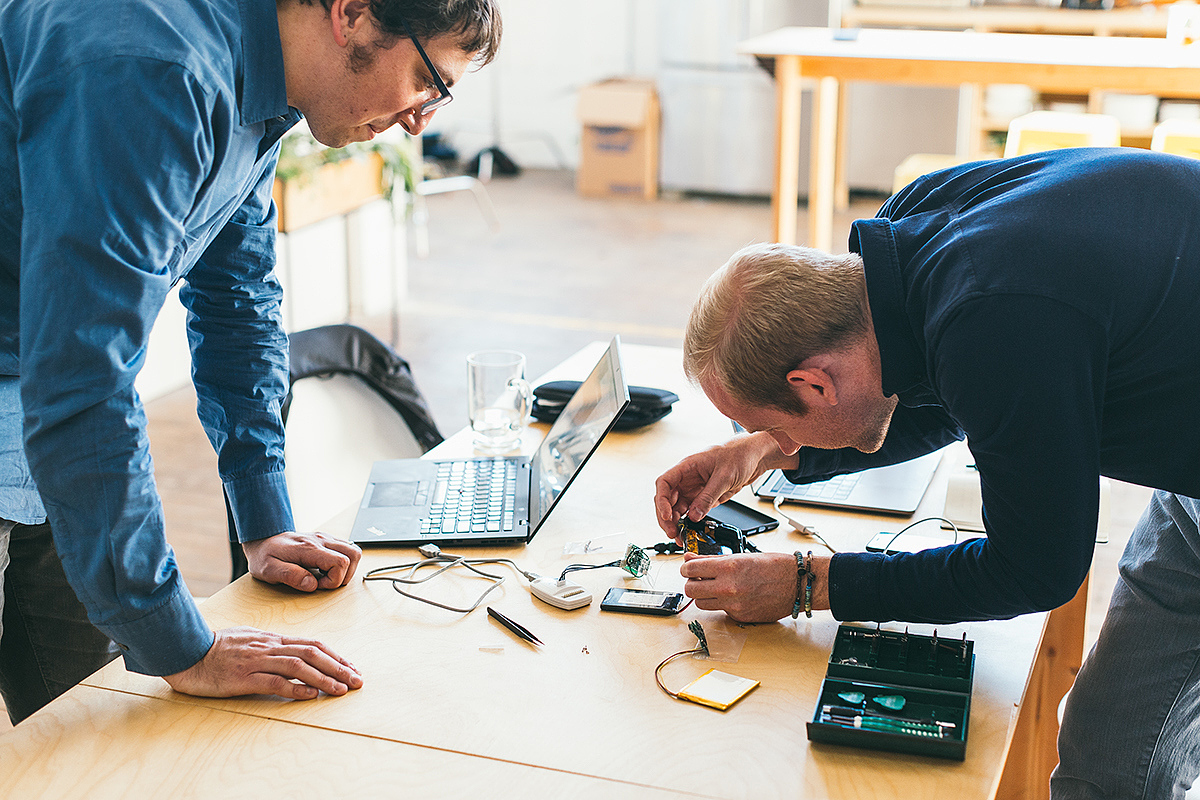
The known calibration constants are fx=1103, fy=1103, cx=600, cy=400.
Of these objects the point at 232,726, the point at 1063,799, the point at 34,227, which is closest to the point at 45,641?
the point at 232,726

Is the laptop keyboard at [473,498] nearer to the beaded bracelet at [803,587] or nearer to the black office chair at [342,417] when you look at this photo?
the black office chair at [342,417]

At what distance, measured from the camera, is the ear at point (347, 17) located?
112cm

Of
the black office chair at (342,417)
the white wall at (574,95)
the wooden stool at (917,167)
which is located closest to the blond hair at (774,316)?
the black office chair at (342,417)

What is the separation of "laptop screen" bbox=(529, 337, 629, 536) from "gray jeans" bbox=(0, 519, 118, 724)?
2.08 ft

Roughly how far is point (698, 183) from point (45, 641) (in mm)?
6301

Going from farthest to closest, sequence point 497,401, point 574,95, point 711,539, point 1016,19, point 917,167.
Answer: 1. point 574,95
2. point 1016,19
3. point 917,167
4. point 497,401
5. point 711,539

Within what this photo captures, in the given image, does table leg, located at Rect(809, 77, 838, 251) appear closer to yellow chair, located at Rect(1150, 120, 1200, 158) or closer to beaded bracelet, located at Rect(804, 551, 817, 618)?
yellow chair, located at Rect(1150, 120, 1200, 158)

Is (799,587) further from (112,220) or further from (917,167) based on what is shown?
(917,167)

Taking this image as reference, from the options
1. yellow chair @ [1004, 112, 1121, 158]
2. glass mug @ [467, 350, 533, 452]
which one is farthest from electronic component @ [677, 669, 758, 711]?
yellow chair @ [1004, 112, 1121, 158]

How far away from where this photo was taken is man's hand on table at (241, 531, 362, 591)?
1354 mm

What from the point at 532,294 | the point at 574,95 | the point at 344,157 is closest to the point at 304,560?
the point at 344,157

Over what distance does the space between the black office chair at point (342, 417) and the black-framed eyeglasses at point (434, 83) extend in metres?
0.71

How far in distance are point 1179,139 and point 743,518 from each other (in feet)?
6.88

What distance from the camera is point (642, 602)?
1320 millimetres
